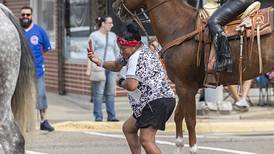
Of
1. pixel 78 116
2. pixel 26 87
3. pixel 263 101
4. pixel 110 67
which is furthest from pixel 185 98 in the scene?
pixel 263 101

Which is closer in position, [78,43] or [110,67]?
[110,67]

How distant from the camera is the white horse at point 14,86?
588 centimetres

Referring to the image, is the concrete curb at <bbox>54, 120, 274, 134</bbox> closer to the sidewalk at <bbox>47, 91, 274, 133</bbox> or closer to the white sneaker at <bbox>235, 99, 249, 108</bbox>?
the sidewalk at <bbox>47, 91, 274, 133</bbox>

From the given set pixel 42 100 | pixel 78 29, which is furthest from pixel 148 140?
pixel 78 29

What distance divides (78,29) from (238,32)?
8.57m

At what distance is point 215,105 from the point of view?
13008 millimetres

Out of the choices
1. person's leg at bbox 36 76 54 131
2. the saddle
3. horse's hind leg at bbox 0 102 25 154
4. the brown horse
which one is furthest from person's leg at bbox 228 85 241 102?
horse's hind leg at bbox 0 102 25 154

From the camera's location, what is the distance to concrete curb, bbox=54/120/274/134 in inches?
464

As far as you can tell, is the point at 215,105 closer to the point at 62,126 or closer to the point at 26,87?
the point at 62,126

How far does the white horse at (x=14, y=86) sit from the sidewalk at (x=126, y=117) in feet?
18.1

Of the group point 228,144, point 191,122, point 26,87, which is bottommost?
point 228,144

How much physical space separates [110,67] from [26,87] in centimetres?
126

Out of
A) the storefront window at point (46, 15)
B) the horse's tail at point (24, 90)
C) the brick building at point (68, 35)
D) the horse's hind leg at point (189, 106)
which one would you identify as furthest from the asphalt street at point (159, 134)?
the storefront window at point (46, 15)

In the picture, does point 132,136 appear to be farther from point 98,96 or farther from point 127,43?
point 98,96
